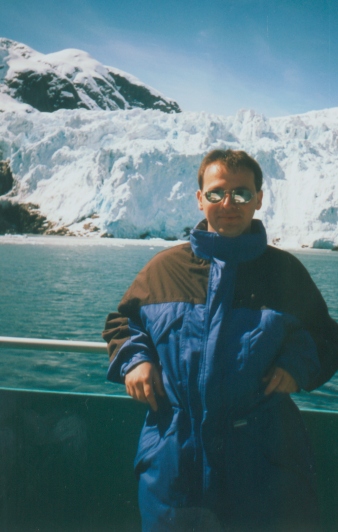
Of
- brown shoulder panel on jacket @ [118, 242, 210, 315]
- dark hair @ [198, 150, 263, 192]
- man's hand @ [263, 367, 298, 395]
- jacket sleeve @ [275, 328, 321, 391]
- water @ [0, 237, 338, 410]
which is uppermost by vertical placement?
dark hair @ [198, 150, 263, 192]

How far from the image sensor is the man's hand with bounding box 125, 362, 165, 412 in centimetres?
93

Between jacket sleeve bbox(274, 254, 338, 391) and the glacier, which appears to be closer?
jacket sleeve bbox(274, 254, 338, 391)

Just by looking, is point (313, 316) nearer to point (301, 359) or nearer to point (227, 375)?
point (301, 359)

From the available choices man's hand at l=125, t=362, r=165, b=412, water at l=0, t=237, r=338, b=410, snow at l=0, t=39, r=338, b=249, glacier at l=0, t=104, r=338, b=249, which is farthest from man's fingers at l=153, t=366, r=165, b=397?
snow at l=0, t=39, r=338, b=249

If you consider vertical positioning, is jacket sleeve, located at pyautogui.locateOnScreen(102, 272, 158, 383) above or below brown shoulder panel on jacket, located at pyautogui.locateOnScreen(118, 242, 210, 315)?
below

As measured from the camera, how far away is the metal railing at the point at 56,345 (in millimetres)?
1302

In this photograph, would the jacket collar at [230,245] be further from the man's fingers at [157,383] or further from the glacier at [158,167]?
the glacier at [158,167]

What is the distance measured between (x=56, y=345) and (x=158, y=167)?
129 feet

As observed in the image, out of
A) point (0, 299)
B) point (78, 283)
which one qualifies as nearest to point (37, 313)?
point (0, 299)

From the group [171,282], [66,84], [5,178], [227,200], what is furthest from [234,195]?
[66,84]

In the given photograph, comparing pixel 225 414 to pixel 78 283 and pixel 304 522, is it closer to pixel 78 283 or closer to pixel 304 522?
pixel 304 522

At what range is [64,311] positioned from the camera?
12078 millimetres

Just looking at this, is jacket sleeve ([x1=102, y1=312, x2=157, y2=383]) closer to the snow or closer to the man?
the man

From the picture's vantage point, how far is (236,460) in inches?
35.2
